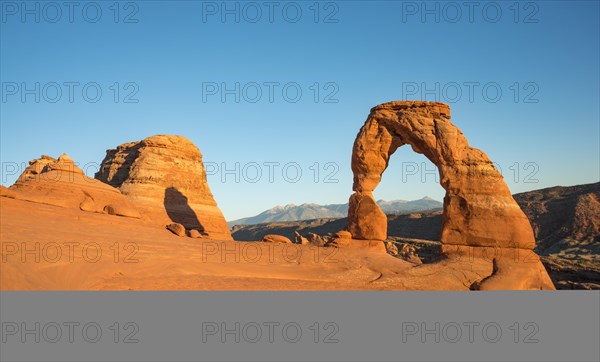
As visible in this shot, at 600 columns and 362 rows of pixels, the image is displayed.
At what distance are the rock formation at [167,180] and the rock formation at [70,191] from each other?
10506 mm

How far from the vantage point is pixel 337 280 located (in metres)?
13.0

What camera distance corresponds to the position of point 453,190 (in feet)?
56.4

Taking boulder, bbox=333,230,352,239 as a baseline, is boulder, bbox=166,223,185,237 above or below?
above

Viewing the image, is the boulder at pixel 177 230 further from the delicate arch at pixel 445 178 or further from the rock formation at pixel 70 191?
the delicate arch at pixel 445 178

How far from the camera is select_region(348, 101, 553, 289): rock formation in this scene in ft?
51.7

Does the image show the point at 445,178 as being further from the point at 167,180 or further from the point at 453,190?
the point at 167,180

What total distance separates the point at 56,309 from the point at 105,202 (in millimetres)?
11602

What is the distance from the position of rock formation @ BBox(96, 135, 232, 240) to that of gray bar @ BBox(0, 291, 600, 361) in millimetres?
22226

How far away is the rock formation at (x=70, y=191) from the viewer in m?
17.2

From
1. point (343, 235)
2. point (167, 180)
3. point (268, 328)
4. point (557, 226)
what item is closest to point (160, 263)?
point (268, 328)

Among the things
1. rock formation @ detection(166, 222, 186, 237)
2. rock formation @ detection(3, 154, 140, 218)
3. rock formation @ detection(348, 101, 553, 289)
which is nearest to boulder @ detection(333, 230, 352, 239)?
rock formation @ detection(348, 101, 553, 289)

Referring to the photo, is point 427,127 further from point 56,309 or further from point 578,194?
point 578,194

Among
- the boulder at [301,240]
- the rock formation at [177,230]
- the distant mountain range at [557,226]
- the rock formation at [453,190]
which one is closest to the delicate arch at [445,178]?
the rock formation at [453,190]

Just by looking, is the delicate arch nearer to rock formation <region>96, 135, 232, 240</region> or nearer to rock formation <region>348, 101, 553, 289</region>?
rock formation <region>348, 101, 553, 289</region>
